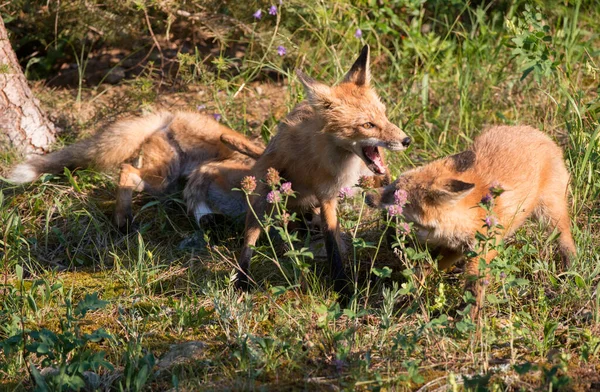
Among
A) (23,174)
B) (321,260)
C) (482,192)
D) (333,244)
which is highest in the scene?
(482,192)

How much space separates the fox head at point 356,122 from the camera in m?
4.34

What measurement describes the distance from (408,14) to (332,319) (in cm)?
412

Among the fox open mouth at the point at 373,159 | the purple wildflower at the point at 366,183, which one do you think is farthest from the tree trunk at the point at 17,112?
the purple wildflower at the point at 366,183

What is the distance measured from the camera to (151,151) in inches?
216

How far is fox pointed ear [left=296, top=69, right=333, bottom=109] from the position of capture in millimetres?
4453

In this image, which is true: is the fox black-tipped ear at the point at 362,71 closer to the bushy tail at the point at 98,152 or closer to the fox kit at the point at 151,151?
the fox kit at the point at 151,151

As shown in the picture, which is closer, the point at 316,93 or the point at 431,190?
the point at 431,190

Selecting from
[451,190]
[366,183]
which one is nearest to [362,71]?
[451,190]

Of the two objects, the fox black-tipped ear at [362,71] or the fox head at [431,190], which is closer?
the fox head at [431,190]

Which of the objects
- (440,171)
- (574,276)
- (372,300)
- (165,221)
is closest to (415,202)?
(440,171)

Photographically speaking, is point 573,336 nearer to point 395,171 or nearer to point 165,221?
point 395,171

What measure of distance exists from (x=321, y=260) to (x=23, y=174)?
235 cm

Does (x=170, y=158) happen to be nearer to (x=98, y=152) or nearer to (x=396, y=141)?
(x=98, y=152)

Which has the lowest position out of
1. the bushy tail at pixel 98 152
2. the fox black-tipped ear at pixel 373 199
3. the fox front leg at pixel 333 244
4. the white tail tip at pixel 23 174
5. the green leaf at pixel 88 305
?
the white tail tip at pixel 23 174
